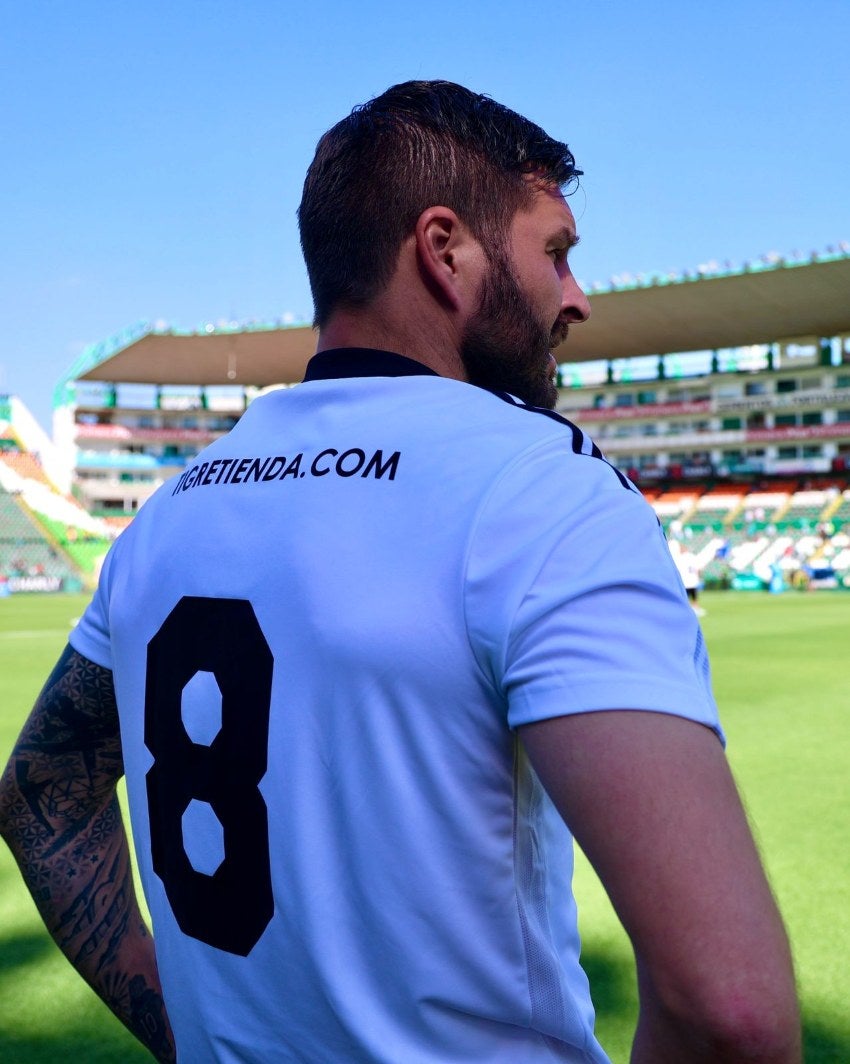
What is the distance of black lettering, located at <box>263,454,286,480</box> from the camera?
3.74 ft

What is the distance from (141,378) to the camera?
62875 mm

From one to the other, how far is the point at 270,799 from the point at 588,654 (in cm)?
41

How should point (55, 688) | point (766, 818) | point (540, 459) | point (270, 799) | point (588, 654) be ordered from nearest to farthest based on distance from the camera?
1. point (588, 654)
2. point (540, 459)
3. point (270, 799)
4. point (55, 688)
5. point (766, 818)

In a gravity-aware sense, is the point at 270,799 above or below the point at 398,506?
below

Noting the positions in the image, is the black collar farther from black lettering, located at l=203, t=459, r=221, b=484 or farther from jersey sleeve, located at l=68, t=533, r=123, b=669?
jersey sleeve, located at l=68, t=533, r=123, b=669

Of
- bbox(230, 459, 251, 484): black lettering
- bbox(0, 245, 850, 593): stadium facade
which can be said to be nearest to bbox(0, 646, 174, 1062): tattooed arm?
bbox(230, 459, 251, 484): black lettering

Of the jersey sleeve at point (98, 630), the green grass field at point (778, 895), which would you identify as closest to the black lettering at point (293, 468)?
the jersey sleeve at point (98, 630)

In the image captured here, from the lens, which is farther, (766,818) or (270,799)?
(766,818)

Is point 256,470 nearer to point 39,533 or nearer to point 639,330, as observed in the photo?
point 39,533

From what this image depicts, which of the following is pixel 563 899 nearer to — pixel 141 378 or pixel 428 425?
pixel 428 425

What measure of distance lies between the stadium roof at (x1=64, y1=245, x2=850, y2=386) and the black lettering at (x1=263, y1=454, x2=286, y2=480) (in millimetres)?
41234

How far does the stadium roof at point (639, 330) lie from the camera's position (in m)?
44.3

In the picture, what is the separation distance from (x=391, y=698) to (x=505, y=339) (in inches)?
19.8

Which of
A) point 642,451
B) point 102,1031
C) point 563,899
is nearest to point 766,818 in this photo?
point 102,1031
